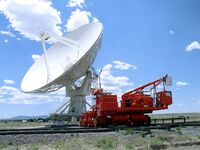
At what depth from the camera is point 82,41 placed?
149 ft

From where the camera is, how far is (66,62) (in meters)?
45.5

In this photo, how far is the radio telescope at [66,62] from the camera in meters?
43.5

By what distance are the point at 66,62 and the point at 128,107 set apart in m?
16.8

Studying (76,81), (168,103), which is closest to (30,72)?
(76,81)

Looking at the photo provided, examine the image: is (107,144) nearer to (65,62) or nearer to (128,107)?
(128,107)

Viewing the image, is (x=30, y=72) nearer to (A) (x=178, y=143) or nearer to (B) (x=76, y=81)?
(B) (x=76, y=81)

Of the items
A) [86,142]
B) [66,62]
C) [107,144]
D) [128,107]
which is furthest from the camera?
[66,62]

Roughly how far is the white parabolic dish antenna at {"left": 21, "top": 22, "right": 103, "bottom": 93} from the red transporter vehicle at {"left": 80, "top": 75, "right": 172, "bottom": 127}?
12.1m

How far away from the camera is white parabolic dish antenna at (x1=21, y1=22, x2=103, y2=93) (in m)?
43.3

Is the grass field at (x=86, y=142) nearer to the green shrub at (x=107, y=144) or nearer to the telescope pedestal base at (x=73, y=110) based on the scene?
the green shrub at (x=107, y=144)

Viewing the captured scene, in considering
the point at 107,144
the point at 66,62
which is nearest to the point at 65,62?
the point at 66,62

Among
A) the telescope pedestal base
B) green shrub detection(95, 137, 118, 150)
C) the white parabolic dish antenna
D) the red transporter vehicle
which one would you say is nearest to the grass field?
green shrub detection(95, 137, 118, 150)

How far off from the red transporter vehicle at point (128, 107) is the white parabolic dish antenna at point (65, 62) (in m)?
12.1

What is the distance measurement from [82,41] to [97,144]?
29.3 m
